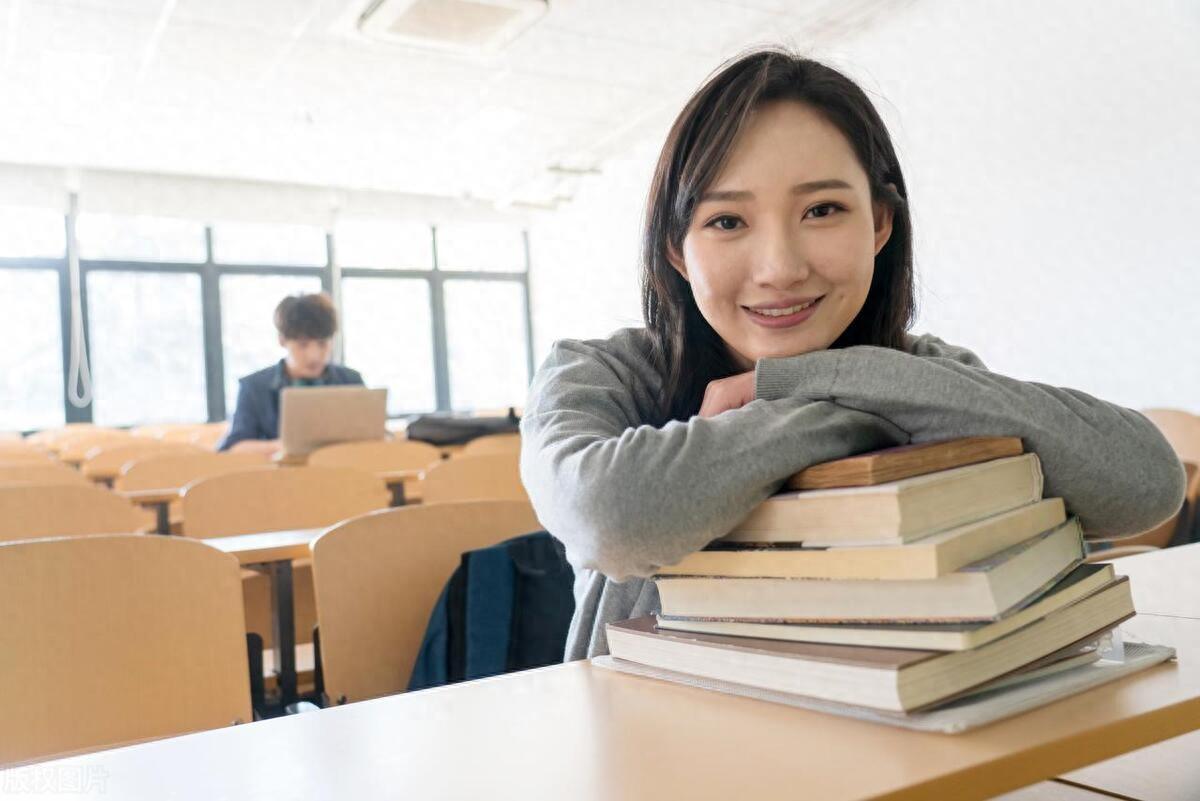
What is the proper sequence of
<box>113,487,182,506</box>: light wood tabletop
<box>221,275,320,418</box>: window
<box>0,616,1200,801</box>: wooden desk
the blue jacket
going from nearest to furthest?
<box>0,616,1200,801</box>: wooden desk
<box>113,487,182,506</box>: light wood tabletop
the blue jacket
<box>221,275,320,418</box>: window

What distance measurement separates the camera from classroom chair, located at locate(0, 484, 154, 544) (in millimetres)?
2408

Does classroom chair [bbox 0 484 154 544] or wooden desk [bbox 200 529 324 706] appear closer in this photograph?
wooden desk [bbox 200 529 324 706]

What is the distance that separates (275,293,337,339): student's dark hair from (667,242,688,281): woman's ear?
11.5 ft

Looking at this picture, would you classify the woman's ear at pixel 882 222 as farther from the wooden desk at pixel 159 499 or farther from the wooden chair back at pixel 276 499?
the wooden desk at pixel 159 499

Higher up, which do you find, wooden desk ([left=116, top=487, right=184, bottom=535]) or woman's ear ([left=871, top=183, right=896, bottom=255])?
woman's ear ([left=871, top=183, right=896, bottom=255])

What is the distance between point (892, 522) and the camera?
0.62 meters

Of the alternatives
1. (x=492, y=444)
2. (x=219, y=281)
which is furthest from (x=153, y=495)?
(x=219, y=281)

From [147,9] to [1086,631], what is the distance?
19.4 feet

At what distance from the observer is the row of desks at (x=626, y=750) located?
1.83ft

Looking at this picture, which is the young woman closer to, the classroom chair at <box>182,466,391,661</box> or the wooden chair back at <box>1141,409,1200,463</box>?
the classroom chair at <box>182,466,391,661</box>

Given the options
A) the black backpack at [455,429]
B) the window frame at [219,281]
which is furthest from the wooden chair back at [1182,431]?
the window frame at [219,281]

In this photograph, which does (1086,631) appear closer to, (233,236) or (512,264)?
(233,236)

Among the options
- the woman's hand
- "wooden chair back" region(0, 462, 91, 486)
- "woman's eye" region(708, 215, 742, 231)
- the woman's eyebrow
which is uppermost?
the woman's eyebrow

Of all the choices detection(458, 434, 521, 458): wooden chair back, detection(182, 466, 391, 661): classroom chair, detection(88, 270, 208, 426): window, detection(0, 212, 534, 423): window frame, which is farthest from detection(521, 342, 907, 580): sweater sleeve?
detection(88, 270, 208, 426): window
